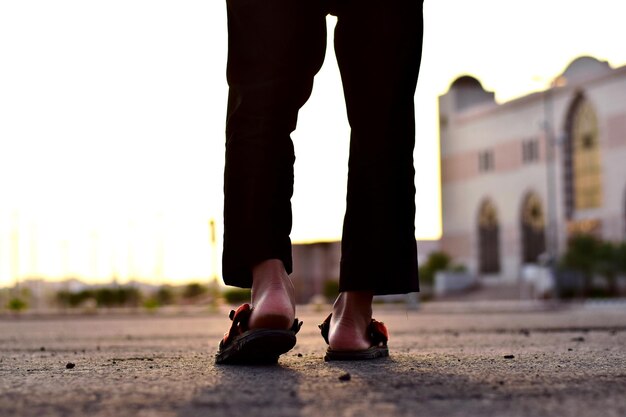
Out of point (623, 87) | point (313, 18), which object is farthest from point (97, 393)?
point (623, 87)

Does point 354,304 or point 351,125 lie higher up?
point 351,125

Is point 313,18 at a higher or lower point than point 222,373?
higher

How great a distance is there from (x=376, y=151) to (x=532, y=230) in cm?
5174

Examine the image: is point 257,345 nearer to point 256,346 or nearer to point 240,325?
point 256,346

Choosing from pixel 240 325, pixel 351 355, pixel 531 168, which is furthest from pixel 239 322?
pixel 531 168

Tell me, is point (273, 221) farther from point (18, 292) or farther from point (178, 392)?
point (18, 292)

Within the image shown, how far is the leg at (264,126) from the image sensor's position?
2.44m

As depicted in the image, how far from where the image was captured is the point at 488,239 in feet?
189

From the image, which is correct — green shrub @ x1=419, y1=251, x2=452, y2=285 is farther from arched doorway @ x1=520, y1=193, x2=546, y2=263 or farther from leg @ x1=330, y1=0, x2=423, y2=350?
leg @ x1=330, y1=0, x2=423, y2=350

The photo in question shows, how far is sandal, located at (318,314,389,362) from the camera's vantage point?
2.52 metres

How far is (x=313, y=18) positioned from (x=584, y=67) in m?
52.0

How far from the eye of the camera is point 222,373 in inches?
82.4

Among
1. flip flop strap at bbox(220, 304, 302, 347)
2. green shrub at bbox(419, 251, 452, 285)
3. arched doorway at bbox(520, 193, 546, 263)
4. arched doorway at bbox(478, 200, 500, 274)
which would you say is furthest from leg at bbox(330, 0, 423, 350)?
arched doorway at bbox(478, 200, 500, 274)

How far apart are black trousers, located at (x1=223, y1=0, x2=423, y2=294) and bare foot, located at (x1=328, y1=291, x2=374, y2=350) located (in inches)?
1.6
